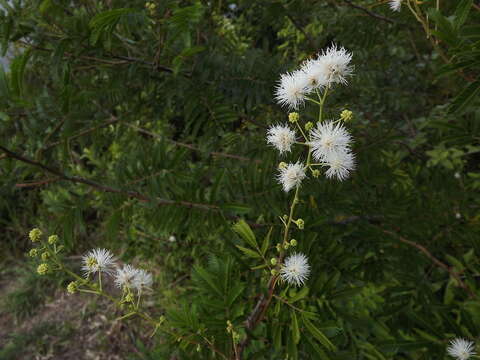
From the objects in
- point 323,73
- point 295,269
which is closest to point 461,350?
point 295,269

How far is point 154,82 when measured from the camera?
4.23 feet

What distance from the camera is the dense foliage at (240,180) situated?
73 cm

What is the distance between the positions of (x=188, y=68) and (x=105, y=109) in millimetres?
415

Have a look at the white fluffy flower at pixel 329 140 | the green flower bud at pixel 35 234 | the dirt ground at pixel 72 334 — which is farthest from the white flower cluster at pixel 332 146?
the dirt ground at pixel 72 334

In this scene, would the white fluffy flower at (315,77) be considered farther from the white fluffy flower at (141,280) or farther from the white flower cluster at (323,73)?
the white fluffy flower at (141,280)

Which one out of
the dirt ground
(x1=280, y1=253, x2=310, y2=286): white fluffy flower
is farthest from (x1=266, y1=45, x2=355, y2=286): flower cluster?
the dirt ground

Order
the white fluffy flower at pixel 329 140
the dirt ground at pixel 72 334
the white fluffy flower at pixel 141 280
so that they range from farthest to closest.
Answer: the dirt ground at pixel 72 334 → the white fluffy flower at pixel 141 280 → the white fluffy flower at pixel 329 140

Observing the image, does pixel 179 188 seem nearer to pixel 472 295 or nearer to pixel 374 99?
pixel 472 295

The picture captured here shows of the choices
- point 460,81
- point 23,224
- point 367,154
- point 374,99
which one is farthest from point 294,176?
point 23,224

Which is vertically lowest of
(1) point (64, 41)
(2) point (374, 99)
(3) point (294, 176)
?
(3) point (294, 176)

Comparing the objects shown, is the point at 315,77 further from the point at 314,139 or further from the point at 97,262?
the point at 97,262

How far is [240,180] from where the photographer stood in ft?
3.43

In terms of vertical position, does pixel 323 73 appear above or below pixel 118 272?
above

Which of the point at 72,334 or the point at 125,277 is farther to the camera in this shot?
the point at 72,334
